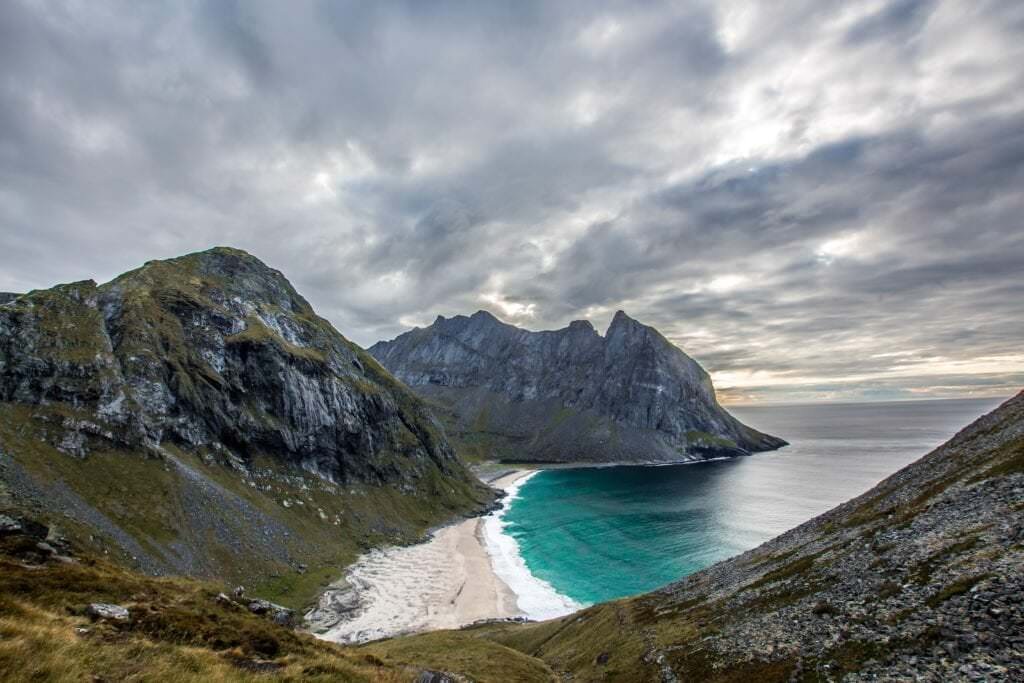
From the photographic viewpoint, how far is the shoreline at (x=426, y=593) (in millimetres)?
74688

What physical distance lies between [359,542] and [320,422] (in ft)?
147

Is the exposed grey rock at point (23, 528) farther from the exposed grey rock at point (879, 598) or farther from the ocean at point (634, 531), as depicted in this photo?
the ocean at point (634, 531)

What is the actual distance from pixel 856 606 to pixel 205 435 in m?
131

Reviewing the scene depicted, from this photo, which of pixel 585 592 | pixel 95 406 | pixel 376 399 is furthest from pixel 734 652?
pixel 376 399

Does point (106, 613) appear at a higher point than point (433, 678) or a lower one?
higher

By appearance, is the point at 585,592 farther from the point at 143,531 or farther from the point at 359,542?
the point at 143,531

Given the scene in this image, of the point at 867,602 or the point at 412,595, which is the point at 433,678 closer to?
the point at 867,602

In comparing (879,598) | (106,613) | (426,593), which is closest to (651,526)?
(426,593)

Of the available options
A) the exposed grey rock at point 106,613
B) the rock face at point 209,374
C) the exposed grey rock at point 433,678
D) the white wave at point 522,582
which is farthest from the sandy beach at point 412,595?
the exposed grey rock at point 106,613

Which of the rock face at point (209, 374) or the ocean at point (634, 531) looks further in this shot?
the ocean at point (634, 531)

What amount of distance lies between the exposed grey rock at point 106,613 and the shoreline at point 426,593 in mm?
55057

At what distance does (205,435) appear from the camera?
375 ft

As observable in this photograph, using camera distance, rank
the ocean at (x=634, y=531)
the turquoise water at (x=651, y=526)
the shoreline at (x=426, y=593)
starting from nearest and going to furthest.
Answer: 1. the shoreline at (x=426, y=593)
2. the ocean at (x=634, y=531)
3. the turquoise water at (x=651, y=526)

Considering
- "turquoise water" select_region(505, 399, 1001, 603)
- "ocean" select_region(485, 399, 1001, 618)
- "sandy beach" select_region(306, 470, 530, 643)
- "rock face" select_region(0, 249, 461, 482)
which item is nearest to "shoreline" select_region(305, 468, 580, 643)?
"sandy beach" select_region(306, 470, 530, 643)
